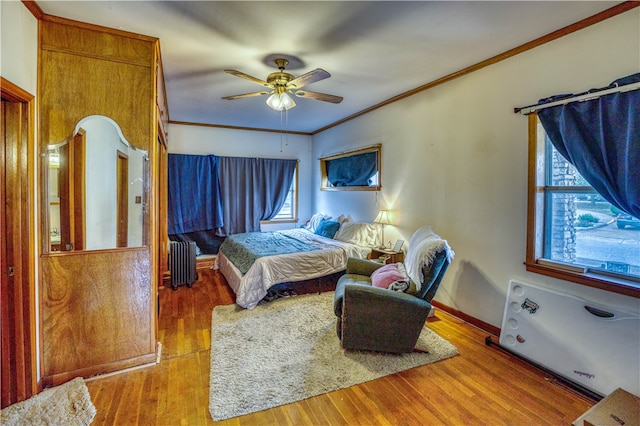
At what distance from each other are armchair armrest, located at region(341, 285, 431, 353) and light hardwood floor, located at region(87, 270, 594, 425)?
0.26 m

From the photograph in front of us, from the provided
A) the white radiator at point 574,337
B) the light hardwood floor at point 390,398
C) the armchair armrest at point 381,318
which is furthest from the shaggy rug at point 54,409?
the white radiator at point 574,337

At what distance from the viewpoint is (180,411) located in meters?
1.89

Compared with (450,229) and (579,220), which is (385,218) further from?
(579,220)

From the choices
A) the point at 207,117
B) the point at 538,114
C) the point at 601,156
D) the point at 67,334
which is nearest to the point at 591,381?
the point at 601,156

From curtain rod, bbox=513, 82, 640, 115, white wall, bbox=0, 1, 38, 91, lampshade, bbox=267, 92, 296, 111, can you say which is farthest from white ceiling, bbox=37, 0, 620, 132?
curtain rod, bbox=513, 82, 640, 115

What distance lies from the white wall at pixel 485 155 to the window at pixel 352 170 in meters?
0.44

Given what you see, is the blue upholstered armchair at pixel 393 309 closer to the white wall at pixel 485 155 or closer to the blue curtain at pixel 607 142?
the white wall at pixel 485 155

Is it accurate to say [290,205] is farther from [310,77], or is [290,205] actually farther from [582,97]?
[582,97]

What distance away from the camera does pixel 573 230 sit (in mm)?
2447

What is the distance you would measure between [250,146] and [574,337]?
5378 mm

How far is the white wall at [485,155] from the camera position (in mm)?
2205

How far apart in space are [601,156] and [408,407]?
2.14m

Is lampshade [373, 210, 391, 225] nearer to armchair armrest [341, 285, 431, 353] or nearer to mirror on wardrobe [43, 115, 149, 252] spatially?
armchair armrest [341, 285, 431, 353]

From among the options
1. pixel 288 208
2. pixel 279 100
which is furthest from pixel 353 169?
pixel 279 100
